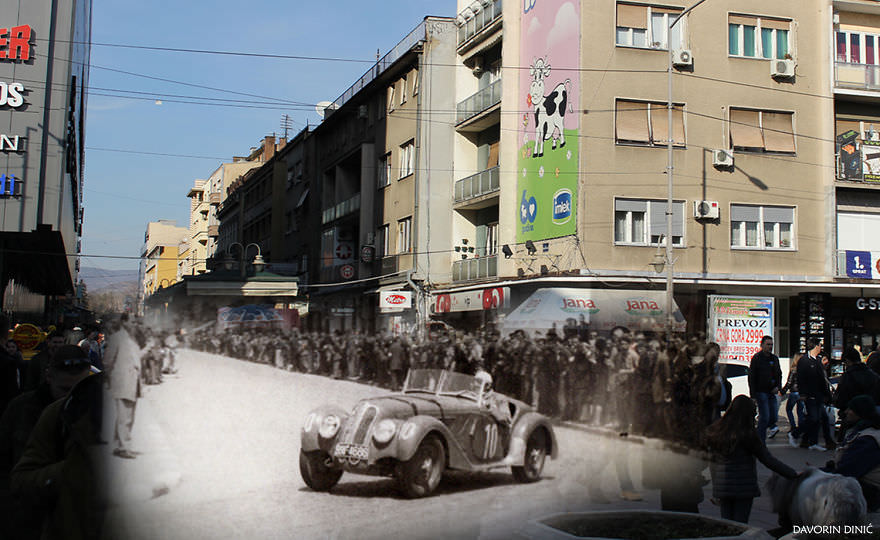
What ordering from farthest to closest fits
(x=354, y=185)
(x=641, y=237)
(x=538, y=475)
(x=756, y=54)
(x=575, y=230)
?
(x=756, y=54) < (x=641, y=237) < (x=575, y=230) < (x=354, y=185) < (x=538, y=475)

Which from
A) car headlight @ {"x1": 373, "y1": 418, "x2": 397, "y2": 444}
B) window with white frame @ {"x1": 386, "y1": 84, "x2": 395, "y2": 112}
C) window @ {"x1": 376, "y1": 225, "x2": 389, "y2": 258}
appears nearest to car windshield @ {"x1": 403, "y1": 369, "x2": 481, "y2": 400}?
car headlight @ {"x1": 373, "y1": 418, "x2": 397, "y2": 444}

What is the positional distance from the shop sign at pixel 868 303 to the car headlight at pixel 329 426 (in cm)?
2707

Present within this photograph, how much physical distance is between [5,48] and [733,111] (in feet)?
72.3

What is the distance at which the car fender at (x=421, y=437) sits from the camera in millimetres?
3978

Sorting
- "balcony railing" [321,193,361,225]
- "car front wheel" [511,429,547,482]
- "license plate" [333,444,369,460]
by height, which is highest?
"balcony railing" [321,193,361,225]

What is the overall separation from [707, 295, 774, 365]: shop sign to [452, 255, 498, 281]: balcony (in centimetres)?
256

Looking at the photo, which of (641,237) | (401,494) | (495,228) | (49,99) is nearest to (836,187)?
(641,237)

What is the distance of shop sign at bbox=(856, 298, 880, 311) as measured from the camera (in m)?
27.1

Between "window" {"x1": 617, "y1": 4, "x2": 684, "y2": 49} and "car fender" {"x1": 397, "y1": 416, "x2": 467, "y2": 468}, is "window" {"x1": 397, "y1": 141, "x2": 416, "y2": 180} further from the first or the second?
"window" {"x1": 617, "y1": 4, "x2": 684, "y2": 49}

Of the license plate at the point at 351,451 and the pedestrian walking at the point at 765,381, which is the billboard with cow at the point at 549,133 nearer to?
the license plate at the point at 351,451

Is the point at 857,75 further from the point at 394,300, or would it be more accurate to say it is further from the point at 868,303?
the point at 394,300

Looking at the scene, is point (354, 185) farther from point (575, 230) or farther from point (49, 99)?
point (49, 99)

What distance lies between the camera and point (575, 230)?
709 cm

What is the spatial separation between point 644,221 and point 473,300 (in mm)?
4256
